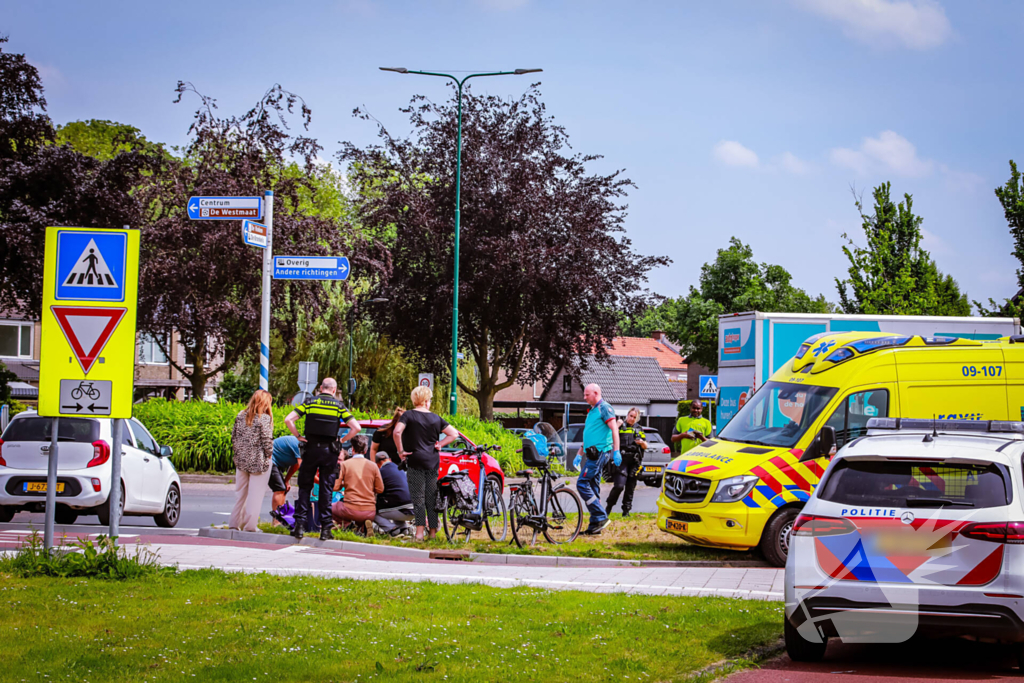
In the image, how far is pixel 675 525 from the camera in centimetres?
1192

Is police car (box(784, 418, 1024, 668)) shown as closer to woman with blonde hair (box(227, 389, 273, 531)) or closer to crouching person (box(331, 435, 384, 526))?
crouching person (box(331, 435, 384, 526))

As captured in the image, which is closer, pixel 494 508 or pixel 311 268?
pixel 494 508

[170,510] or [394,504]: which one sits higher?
[394,504]

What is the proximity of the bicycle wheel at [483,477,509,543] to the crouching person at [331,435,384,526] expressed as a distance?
1307mm

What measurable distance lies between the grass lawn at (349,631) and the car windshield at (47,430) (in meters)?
5.15

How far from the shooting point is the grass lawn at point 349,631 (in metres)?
5.89

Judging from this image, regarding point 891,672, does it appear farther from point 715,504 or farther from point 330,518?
point 330,518

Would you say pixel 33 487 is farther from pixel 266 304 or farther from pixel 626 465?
pixel 626 465

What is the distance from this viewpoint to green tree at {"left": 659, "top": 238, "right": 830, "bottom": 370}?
63.2m

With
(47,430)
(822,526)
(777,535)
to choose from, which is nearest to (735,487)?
(777,535)

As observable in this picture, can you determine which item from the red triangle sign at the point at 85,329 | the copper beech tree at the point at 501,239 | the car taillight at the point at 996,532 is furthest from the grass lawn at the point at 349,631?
the copper beech tree at the point at 501,239

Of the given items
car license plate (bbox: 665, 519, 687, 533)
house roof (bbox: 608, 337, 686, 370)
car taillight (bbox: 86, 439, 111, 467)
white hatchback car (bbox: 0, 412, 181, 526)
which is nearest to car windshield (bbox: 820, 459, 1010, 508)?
car license plate (bbox: 665, 519, 687, 533)

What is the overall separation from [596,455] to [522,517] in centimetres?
156

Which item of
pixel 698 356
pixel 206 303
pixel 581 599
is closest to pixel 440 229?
pixel 206 303
